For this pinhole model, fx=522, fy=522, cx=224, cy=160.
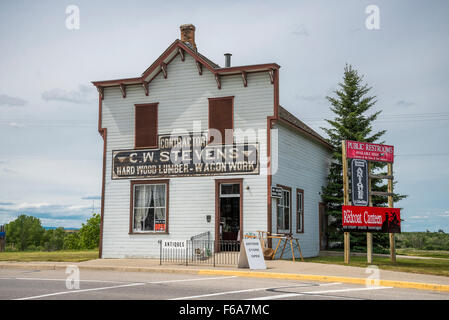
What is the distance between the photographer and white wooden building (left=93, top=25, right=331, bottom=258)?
21734 millimetres

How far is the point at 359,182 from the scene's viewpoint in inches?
823

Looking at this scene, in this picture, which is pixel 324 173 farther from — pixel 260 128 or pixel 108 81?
pixel 108 81

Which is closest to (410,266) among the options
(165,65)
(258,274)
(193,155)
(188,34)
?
(258,274)

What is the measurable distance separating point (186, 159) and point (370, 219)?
8139 mm

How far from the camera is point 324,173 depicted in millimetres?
29656

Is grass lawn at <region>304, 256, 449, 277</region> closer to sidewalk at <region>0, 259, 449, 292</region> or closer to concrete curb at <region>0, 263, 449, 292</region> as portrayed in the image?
sidewalk at <region>0, 259, 449, 292</region>

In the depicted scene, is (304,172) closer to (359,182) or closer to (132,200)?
(359,182)

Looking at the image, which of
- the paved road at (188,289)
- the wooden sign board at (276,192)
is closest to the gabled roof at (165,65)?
the wooden sign board at (276,192)

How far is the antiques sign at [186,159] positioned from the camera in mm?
21875

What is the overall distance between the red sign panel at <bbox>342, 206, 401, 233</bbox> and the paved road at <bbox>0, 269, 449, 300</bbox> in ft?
19.8

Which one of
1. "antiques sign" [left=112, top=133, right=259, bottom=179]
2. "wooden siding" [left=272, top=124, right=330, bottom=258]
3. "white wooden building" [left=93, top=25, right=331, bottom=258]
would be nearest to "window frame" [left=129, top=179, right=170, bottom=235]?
"white wooden building" [left=93, top=25, right=331, bottom=258]

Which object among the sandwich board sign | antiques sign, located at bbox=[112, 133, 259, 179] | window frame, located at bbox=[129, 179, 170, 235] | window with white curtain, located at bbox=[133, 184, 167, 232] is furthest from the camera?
window with white curtain, located at bbox=[133, 184, 167, 232]
